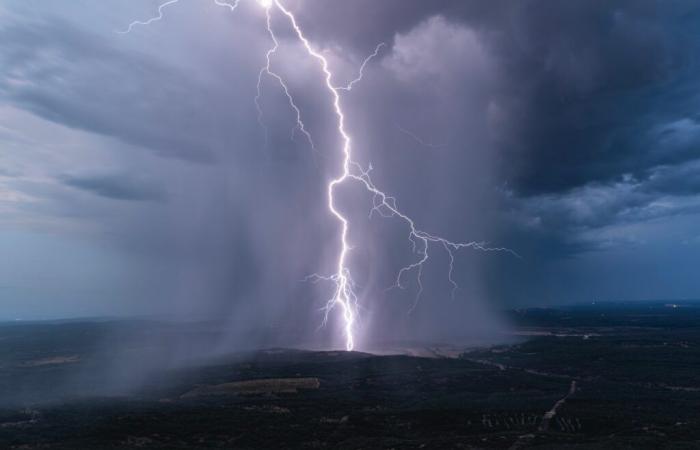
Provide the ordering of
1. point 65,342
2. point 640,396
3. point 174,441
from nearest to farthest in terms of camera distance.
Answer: point 174,441 → point 640,396 → point 65,342

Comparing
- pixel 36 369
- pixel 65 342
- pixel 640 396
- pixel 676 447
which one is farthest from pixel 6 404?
pixel 65 342

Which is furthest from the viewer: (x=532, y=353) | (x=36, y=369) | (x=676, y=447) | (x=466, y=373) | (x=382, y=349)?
(x=382, y=349)

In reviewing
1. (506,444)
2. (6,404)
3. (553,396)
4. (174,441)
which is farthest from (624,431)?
(6,404)

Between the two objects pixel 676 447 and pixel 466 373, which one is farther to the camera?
pixel 466 373

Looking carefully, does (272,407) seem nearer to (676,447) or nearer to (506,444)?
(506,444)

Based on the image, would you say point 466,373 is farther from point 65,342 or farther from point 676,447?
point 65,342

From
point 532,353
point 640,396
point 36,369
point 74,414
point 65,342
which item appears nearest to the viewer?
point 74,414
